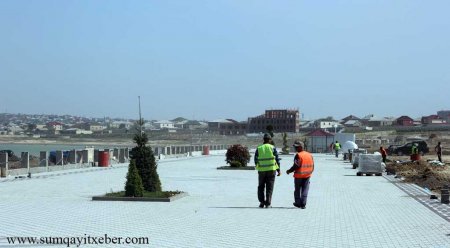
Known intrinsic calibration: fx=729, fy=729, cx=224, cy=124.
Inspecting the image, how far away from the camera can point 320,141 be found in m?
71.6

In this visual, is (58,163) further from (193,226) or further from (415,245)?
(415,245)

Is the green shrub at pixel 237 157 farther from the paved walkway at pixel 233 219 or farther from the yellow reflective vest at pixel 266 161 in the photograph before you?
the yellow reflective vest at pixel 266 161

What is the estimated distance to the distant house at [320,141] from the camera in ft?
232

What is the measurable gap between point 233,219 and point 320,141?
59091mm

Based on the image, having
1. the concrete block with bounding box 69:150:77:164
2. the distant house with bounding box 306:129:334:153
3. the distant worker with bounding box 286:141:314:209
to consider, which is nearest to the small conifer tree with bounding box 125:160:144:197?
the distant worker with bounding box 286:141:314:209

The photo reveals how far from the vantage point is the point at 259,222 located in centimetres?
1275

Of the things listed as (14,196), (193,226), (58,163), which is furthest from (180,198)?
(58,163)

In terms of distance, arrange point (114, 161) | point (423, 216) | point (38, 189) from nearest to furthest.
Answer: point (423, 216) < point (38, 189) < point (114, 161)

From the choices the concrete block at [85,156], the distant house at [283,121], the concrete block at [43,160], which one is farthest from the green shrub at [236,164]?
the distant house at [283,121]

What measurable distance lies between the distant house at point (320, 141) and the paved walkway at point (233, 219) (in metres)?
50.5

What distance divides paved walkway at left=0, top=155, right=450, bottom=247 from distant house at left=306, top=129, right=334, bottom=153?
5054 cm

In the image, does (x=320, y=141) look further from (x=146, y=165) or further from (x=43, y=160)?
(x=146, y=165)

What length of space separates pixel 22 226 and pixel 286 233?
4276mm

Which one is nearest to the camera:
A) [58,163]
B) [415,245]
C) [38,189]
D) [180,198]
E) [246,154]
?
[415,245]
